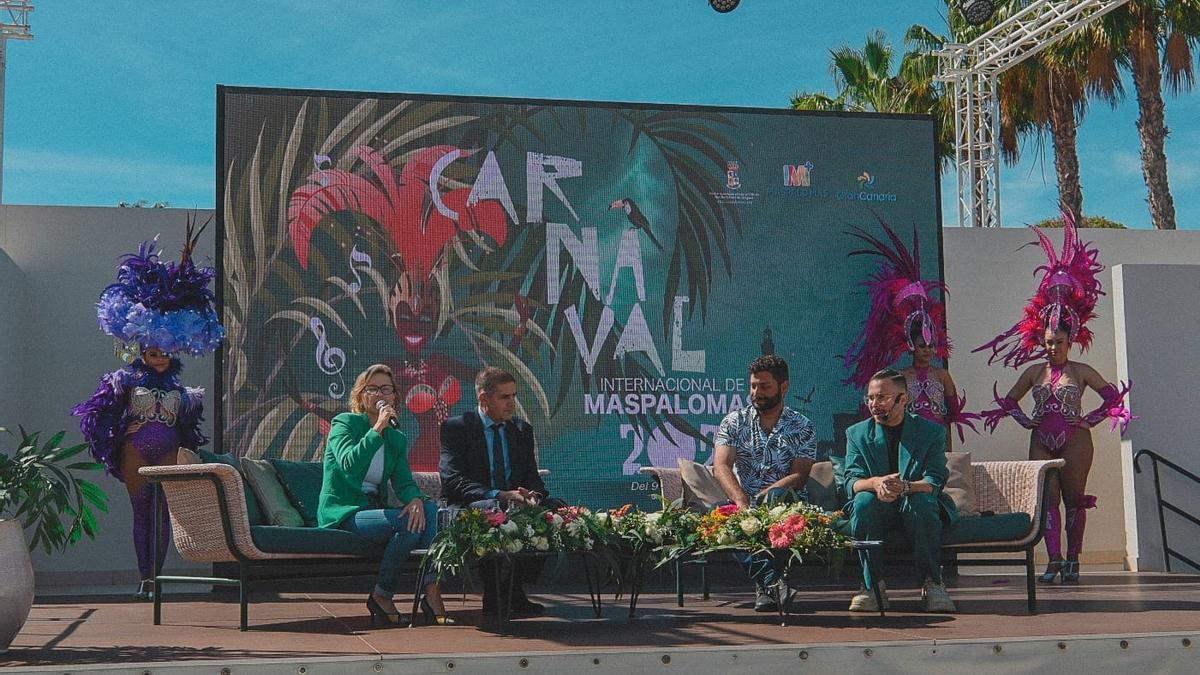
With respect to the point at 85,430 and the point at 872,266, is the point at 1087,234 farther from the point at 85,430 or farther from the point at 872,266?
the point at 85,430

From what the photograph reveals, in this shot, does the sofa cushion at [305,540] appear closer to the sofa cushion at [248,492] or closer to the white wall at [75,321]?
the sofa cushion at [248,492]

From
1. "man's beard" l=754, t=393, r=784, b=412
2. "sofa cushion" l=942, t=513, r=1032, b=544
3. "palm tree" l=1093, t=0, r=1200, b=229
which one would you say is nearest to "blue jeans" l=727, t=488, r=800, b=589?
Answer: "man's beard" l=754, t=393, r=784, b=412

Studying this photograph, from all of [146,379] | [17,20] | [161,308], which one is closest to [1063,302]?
[161,308]

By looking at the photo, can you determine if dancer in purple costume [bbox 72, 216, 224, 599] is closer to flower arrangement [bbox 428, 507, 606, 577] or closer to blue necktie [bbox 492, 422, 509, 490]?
blue necktie [bbox 492, 422, 509, 490]

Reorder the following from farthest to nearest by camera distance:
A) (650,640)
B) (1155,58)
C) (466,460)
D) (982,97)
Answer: (1155,58) < (982,97) < (466,460) < (650,640)

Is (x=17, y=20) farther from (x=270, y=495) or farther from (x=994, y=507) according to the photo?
(x=994, y=507)

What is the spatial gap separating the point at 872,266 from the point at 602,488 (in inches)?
90.6

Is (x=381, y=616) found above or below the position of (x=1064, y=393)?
below

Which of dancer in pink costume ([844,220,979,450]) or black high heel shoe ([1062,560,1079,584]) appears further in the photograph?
dancer in pink costume ([844,220,979,450])

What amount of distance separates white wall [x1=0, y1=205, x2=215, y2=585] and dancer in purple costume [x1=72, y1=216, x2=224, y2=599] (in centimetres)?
104

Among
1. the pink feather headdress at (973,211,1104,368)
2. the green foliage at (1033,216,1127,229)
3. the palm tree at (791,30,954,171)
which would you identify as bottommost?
the pink feather headdress at (973,211,1104,368)

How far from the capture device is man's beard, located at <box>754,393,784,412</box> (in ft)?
19.6

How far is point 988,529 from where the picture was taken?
577cm

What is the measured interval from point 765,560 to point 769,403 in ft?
2.48
